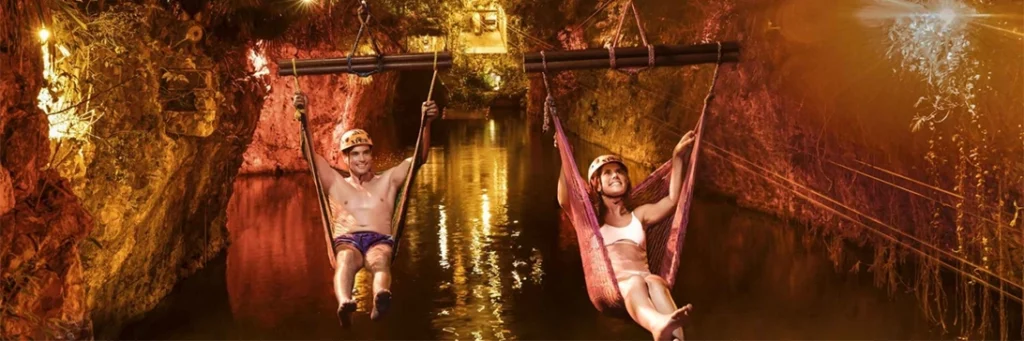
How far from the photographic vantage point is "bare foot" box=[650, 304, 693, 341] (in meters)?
3.76

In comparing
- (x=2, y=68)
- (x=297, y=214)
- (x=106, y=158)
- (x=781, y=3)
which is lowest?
(x=297, y=214)

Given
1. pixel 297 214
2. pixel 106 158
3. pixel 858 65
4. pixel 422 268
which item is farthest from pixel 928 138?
pixel 297 214

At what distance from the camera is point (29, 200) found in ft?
16.0

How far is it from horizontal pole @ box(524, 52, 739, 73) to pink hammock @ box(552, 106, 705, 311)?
234 mm

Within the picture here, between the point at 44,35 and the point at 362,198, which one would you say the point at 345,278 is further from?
the point at 44,35

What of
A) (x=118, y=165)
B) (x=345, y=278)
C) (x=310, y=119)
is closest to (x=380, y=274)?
(x=345, y=278)

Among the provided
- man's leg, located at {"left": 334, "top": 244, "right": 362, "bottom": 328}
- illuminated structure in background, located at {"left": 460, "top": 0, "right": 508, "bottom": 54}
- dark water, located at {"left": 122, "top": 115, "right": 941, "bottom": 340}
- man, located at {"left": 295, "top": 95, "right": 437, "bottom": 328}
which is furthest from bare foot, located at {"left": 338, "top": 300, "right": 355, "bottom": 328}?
illuminated structure in background, located at {"left": 460, "top": 0, "right": 508, "bottom": 54}

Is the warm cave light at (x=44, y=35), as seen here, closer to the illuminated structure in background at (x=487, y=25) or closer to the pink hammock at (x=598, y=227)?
the pink hammock at (x=598, y=227)

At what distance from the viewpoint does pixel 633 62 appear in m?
4.18

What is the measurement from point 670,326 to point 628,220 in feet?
2.24

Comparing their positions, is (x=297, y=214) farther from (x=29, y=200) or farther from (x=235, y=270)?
(x=29, y=200)

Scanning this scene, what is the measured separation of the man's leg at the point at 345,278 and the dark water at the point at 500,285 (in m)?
2.98

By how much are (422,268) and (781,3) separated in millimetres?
4191

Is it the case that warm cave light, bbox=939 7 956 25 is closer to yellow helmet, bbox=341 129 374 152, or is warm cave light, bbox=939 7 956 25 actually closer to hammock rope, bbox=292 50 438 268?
hammock rope, bbox=292 50 438 268
